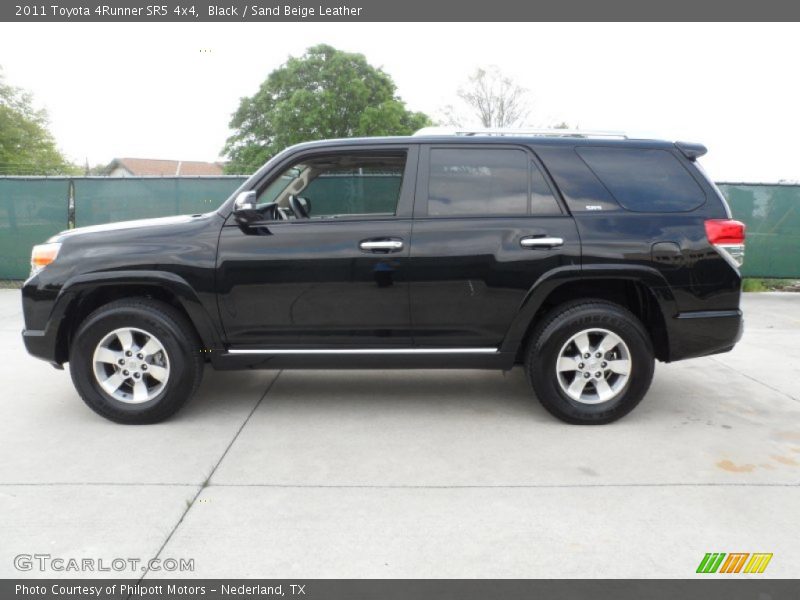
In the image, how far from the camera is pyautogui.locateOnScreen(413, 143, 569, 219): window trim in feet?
14.8

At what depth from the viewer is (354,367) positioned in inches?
180

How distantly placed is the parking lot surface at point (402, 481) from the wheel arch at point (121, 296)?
610 millimetres

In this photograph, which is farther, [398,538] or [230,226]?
[230,226]

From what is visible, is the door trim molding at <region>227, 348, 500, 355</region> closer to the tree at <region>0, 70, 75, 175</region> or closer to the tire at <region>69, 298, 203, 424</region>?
the tire at <region>69, 298, 203, 424</region>

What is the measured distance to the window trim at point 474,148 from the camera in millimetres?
4504

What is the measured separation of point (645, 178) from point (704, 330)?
1.09 meters

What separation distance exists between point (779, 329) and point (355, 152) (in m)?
6.21

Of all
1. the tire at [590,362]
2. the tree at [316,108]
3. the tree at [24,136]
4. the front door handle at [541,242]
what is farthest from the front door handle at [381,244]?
the tree at [24,136]

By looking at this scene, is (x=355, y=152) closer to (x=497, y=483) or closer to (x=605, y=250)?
(x=605, y=250)

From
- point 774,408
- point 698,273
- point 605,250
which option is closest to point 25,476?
point 605,250

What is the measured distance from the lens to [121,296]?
15.4 ft

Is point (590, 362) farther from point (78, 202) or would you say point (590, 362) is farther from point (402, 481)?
point (78, 202)

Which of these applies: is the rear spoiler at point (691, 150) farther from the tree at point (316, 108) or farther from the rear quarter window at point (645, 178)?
the tree at point (316, 108)

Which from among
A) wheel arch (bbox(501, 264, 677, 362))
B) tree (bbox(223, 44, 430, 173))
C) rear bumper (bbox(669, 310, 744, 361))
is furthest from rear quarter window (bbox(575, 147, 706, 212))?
tree (bbox(223, 44, 430, 173))
